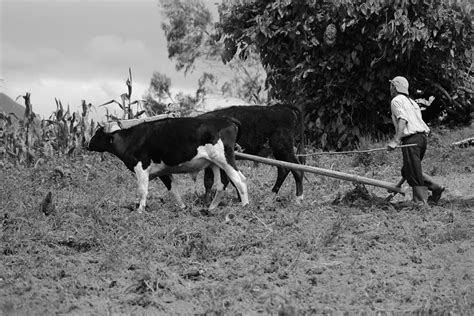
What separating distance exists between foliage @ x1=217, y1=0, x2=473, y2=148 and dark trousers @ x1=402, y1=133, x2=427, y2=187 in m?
5.07

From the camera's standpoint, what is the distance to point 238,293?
20.8ft

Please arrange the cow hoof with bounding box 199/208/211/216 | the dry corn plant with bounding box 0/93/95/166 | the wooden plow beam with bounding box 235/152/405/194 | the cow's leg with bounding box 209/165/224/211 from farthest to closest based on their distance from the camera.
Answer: the dry corn plant with bounding box 0/93/95/166 < the cow's leg with bounding box 209/165/224/211 < the cow hoof with bounding box 199/208/211/216 < the wooden plow beam with bounding box 235/152/405/194

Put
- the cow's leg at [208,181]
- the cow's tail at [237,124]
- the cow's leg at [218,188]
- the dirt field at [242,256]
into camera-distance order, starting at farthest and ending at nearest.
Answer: the cow's leg at [208,181]
the cow's tail at [237,124]
the cow's leg at [218,188]
the dirt field at [242,256]

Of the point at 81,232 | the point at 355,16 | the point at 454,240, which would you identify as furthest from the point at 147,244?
the point at 355,16

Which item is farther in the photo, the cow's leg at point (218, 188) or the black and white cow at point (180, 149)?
the cow's leg at point (218, 188)

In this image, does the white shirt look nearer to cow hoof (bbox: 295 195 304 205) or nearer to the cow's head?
cow hoof (bbox: 295 195 304 205)

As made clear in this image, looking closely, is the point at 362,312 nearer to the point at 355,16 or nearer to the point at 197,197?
the point at 197,197

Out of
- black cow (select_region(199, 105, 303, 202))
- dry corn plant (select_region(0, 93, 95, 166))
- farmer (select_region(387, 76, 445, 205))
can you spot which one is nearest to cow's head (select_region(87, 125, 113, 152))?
black cow (select_region(199, 105, 303, 202))

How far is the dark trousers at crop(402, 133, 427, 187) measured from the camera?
29.1 ft

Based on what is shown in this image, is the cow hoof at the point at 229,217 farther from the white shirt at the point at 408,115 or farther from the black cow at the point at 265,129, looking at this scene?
the white shirt at the point at 408,115

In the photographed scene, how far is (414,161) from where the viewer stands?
8875 millimetres

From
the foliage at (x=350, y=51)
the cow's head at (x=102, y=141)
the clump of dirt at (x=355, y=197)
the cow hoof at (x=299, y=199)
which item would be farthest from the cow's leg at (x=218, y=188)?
the foliage at (x=350, y=51)

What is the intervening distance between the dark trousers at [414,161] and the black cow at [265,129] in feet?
5.52

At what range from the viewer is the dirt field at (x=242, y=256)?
20.5ft
